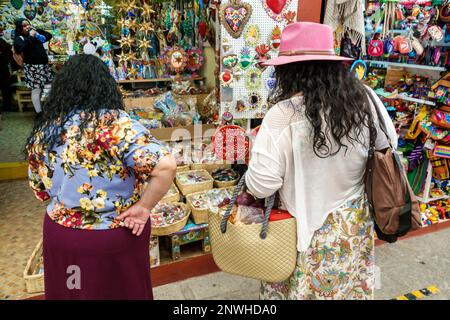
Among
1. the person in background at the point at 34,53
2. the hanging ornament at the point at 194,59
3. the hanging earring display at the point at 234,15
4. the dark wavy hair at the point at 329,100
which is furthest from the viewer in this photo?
the person in background at the point at 34,53

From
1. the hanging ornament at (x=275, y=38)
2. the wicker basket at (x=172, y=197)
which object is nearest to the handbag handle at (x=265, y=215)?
the wicker basket at (x=172, y=197)

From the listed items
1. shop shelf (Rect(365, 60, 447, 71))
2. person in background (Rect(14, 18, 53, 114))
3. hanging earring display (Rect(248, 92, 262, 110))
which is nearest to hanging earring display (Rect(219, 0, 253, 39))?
hanging earring display (Rect(248, 92, 262, 110))

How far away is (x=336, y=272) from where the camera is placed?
1.71 meters

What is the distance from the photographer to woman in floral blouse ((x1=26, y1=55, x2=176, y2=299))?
1.46 metres

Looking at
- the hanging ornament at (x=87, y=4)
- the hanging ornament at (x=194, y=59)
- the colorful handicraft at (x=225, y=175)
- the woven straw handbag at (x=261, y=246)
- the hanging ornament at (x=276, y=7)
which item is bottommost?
the colorful handicraft at (x=225, y=175)

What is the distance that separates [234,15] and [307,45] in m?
1.20

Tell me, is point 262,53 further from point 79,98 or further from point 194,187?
point 79,98

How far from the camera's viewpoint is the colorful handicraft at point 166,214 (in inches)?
103

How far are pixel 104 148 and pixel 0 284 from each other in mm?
1805


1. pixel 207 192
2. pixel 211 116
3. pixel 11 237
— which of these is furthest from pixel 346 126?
pixel 11 237

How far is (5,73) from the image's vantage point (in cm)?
660

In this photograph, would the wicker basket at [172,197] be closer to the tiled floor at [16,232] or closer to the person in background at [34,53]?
the tiled floor at [16,232]

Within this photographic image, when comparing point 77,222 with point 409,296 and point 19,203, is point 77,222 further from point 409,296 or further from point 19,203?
point 19,203

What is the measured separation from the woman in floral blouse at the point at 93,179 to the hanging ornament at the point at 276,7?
152 centimetres
